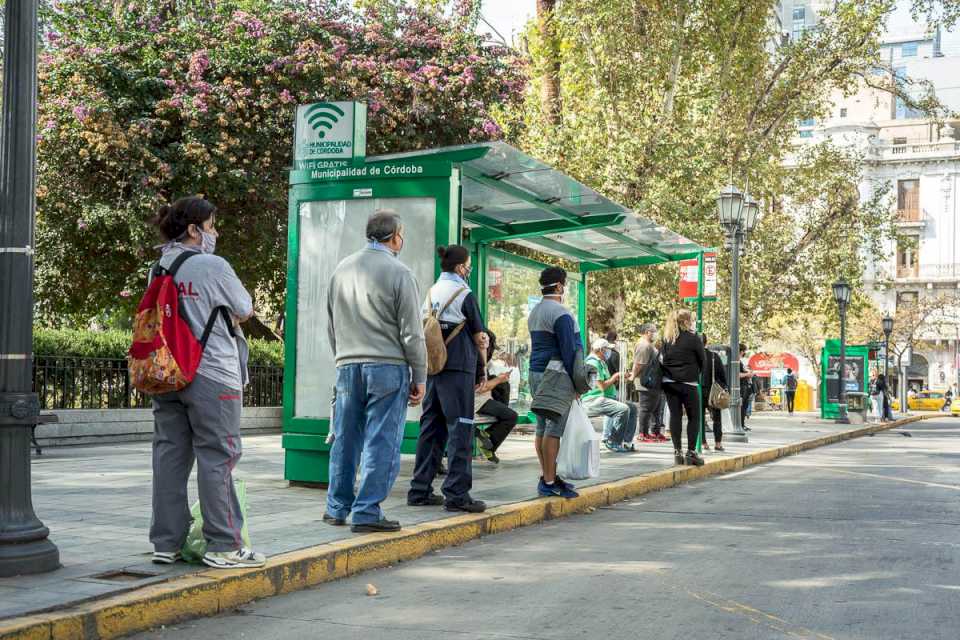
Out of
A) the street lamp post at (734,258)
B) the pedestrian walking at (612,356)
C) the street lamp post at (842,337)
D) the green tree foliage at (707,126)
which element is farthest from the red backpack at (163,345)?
the street lamp post at (842,337)

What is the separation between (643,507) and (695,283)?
7636mm

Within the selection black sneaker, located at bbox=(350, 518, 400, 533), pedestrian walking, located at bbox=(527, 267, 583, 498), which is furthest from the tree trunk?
black sneaker, located at bbox=(350, 518, 400, 533)

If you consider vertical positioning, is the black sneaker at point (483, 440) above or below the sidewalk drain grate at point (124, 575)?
above

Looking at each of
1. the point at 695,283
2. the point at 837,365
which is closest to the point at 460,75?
the point at 695,283

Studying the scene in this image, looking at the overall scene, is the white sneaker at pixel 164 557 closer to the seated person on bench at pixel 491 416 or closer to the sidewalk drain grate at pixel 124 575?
the sidewalk drain grate at pixel 124 575

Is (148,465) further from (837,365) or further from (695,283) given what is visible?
(837,365)

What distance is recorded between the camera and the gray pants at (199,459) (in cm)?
540

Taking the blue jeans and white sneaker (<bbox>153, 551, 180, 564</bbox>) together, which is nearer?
white sneaker (<bbox>153, 551, 180, 564</bbox>)

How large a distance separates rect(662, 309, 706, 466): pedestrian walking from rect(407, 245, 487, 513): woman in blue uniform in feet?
15.2

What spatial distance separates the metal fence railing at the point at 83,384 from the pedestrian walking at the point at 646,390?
22.2ft

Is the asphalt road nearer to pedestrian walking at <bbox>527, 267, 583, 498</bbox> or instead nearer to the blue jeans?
the blue jeans

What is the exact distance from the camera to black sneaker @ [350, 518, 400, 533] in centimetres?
672

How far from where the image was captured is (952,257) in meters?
68.4

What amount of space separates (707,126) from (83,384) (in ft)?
53.1
